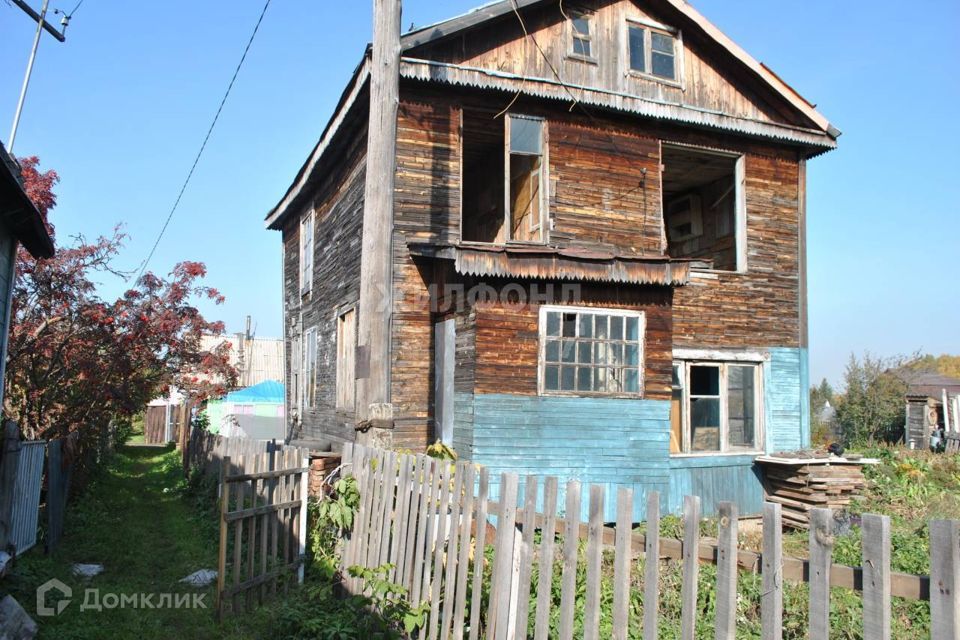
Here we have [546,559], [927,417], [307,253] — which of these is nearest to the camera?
[546,559]

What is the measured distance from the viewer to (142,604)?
6895mm

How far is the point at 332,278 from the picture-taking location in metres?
14.9

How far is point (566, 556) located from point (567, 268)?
7.23 meters

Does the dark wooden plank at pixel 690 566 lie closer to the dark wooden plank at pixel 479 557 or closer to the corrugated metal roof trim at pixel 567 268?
the dark wooden plank at pixel 479 557

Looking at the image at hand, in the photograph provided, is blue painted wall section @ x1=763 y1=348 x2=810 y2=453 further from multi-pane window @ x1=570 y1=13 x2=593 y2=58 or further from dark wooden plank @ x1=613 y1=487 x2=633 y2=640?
dark wooden plank @ x1=613 y1=487 x2=633 y2=640

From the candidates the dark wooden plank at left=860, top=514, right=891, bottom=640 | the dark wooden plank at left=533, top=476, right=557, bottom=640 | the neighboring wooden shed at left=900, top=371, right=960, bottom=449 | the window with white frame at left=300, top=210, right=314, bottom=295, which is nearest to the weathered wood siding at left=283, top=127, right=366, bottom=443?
the window with white frame at left=300, top=210, right=314, bottom=295

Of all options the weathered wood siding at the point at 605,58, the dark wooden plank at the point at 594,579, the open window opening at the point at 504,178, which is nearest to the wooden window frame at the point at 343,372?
the open window opening at the point at 504,178

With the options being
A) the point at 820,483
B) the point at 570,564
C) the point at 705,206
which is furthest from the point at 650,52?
the point at 570,564

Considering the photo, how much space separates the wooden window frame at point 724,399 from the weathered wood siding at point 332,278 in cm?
579

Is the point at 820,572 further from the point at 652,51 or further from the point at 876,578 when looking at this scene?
the point at 652,51

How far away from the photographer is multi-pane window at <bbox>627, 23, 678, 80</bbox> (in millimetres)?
13633

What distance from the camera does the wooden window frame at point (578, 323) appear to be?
1092cm

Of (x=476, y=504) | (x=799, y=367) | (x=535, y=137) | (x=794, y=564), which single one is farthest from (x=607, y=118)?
(x=794, y=564)

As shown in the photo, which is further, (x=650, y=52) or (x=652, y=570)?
(x=650, y=52)
